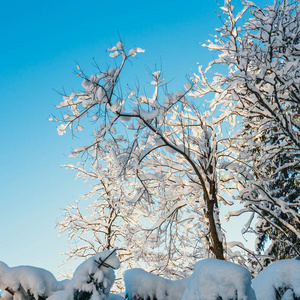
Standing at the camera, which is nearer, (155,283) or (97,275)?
(97,275)

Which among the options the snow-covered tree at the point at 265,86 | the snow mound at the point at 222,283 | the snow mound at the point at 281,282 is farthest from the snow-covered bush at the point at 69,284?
the snow-covered tree at the point at 265,86

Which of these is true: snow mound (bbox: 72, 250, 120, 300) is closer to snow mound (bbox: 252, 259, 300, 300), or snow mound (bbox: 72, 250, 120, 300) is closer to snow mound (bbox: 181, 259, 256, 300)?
snow mound (bbox: 181, 259, 256, 300)

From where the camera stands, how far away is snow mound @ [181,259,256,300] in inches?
105

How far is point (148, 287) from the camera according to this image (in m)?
3.41

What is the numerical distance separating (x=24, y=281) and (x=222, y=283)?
2303 millimetres

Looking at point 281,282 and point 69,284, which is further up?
point 281,282

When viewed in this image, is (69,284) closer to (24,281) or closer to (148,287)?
(24,281)

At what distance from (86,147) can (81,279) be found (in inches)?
110

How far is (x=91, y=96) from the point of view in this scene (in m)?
4.92

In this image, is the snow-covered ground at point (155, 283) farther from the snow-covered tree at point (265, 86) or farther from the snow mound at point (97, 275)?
the snow-covered tree at point (265, 86)

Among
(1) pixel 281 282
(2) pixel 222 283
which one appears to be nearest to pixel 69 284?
(2) pixel 222 283

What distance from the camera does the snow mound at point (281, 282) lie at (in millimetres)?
2857

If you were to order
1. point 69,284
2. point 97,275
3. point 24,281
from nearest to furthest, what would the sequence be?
point 97,275 → point 69,284 → point 24,281

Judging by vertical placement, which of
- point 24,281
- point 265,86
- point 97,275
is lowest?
point 24,281
